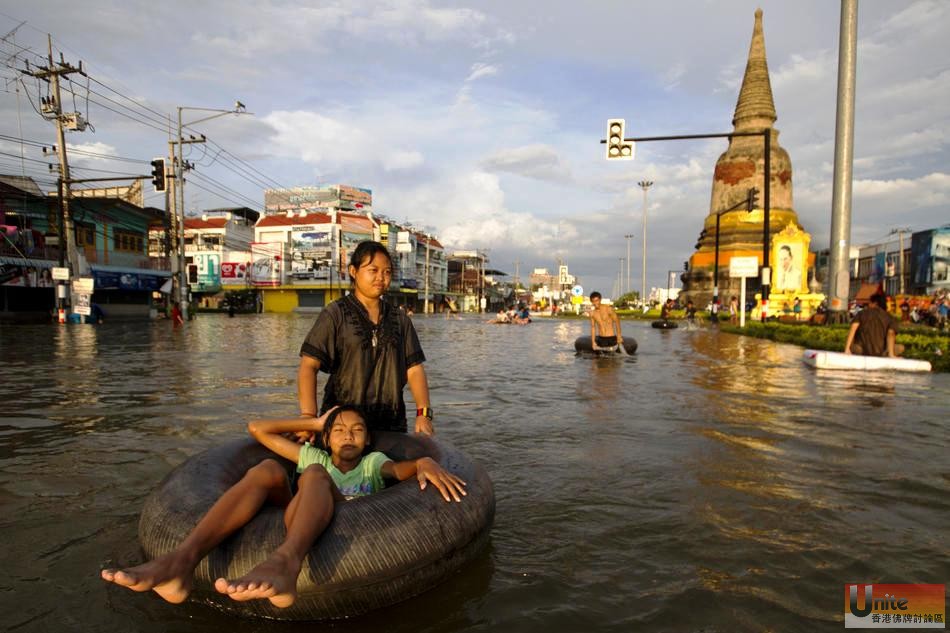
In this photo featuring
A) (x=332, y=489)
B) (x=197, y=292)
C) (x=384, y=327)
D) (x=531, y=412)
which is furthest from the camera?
(x=197, y=292)

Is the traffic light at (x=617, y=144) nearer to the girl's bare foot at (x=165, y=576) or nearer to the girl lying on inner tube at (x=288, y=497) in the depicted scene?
the girl lying on inner tube at (x=288, y=497)

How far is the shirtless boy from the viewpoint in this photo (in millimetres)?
13688

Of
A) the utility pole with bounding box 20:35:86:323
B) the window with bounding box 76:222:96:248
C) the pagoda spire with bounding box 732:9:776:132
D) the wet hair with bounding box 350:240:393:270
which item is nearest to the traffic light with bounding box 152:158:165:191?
the utility pole with bounding box 20:35:86:323

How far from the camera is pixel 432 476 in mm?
3027

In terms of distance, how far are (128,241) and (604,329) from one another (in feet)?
117

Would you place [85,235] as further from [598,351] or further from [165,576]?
[165,576]

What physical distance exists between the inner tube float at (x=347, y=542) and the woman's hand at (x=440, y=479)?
4 cm

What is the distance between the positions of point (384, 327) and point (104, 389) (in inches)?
278

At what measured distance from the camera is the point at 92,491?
4.23 metres

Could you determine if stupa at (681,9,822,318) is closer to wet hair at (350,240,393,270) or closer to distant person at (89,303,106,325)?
distant person at (89,303,106,325)

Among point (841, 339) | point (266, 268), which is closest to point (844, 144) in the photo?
point (841, 339)

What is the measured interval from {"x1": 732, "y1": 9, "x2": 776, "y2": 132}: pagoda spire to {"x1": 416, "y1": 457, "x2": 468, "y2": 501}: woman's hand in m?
46.4

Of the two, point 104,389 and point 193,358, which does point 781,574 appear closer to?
point 104,389

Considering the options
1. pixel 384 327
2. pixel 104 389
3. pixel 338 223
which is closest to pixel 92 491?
pixel 384 327
